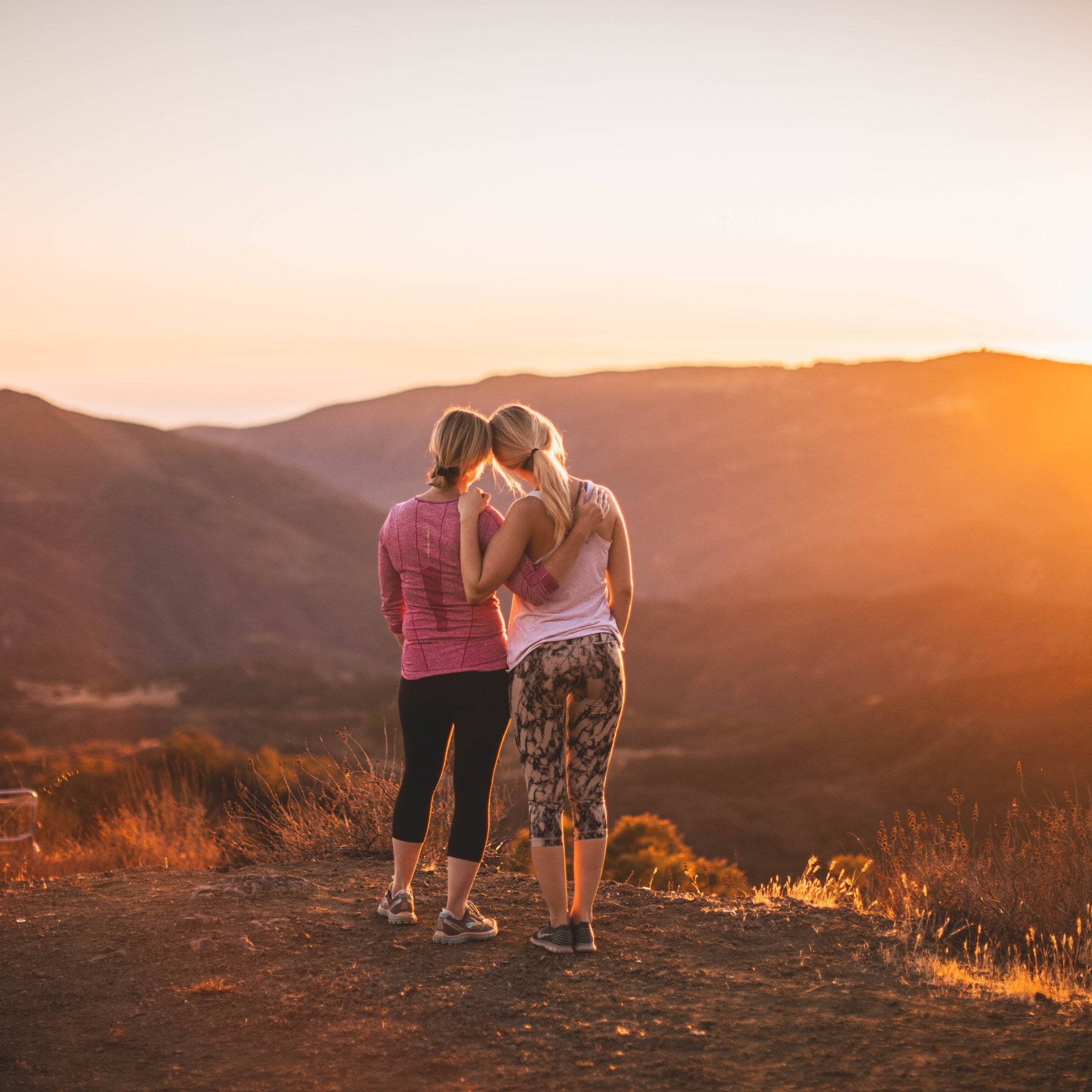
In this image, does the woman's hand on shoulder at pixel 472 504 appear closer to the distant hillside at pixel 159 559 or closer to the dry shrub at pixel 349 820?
the dry shrub at pixel 349 820

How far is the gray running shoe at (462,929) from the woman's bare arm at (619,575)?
1.16 meters

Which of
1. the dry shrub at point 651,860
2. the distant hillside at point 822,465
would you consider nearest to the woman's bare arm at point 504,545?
the dry shrub at point 651,860

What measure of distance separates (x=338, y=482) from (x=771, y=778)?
94.8 m

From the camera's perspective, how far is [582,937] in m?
3.71

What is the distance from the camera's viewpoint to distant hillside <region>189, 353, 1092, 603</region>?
77.8 meters

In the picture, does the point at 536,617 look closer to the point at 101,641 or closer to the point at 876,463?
the point at 101,641

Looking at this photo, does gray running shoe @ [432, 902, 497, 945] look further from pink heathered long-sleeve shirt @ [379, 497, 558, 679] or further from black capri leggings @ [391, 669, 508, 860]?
pink heathered long-sleeve shirt @ [379, 497, 558, 679]

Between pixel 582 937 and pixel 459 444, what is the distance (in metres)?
1.71

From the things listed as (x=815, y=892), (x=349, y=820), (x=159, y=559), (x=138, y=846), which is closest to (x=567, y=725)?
(x=815, y=892)

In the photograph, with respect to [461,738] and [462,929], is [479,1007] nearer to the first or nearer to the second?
[462,929]

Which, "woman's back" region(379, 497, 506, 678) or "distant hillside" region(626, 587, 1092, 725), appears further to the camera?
"distant hillside" region(626, 587, 1092, 725)

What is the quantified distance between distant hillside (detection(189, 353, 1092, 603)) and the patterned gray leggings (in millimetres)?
67781

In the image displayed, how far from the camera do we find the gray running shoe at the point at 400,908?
3.97m

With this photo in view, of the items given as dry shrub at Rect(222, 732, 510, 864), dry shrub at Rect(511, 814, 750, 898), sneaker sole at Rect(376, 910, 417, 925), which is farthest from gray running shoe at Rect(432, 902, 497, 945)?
dry shrub at Rect(511, 814, 750, 898)
